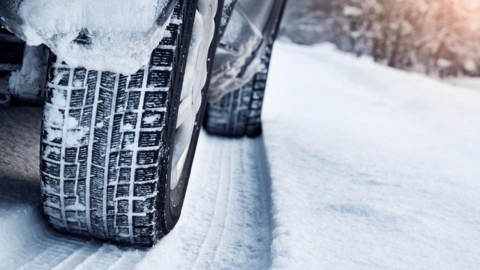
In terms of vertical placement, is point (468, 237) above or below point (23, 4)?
below

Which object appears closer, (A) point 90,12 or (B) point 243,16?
(A) point 90,12

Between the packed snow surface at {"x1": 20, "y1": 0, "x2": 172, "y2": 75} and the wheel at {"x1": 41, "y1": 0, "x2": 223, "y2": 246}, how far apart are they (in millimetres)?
61

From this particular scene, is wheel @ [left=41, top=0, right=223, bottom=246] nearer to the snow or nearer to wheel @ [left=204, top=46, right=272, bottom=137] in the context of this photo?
the snow

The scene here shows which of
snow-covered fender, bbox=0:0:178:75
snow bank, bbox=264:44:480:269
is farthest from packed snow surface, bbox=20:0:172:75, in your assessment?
snow bank, bbox=264:44:480:269

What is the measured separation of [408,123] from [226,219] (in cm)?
215

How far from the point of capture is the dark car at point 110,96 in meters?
0.93

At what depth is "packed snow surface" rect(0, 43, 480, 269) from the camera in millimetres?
1175

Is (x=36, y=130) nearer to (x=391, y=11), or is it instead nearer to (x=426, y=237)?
(x=426, y=237)

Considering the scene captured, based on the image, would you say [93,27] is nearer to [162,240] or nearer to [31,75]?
[31,75]

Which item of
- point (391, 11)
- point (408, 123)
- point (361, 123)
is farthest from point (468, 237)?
point (391, 11)

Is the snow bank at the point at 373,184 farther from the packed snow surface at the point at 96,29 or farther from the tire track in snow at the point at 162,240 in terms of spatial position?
the packed snow surface at the point at 96,29

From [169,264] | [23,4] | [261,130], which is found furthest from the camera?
[261,130]

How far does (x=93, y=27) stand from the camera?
930 millimetres

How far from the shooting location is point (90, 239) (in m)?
1.22
